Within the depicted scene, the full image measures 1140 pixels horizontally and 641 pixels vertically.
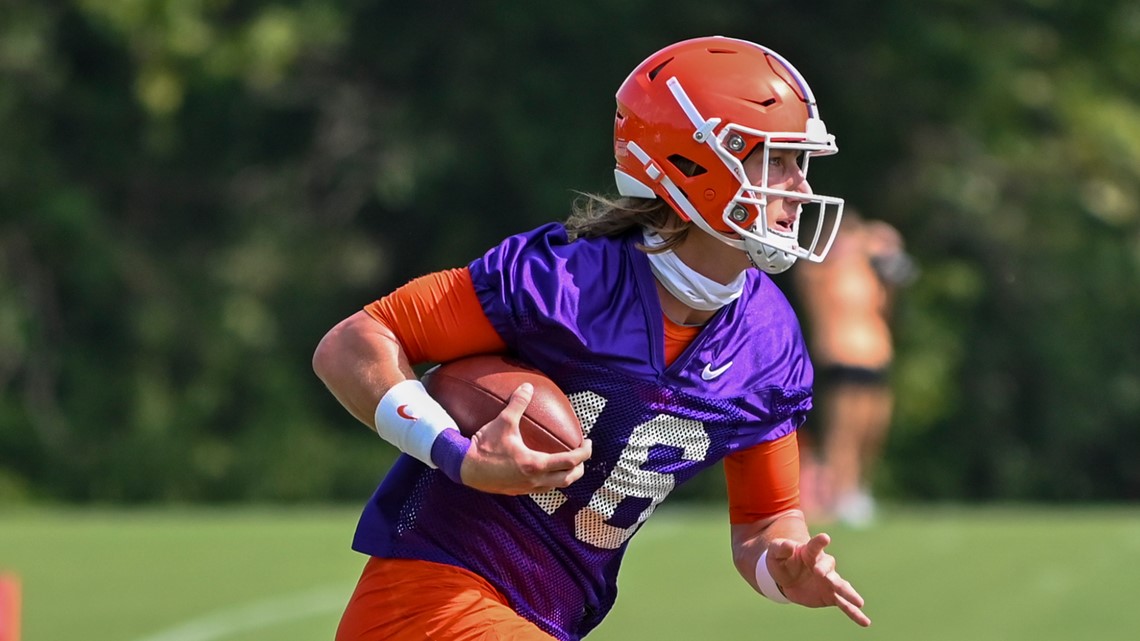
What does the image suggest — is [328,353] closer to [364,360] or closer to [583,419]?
[364,360]

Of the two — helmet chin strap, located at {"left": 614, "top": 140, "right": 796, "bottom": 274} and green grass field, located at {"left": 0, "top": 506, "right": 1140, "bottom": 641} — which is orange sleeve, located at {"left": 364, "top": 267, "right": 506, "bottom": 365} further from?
green grass field, located at {"left": 0, "top": 506, "right": 1140, "bottom": 641}

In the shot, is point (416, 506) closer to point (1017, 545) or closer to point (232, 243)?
point (1017, 545)

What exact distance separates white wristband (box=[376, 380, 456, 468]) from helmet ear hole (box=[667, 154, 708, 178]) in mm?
650

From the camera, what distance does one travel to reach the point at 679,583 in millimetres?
8508

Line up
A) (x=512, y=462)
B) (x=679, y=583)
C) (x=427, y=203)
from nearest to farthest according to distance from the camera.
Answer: (x=512, y=462) < (x=679, y=583) < (x=427, y=203)

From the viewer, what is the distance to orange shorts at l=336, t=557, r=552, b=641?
10.6ft

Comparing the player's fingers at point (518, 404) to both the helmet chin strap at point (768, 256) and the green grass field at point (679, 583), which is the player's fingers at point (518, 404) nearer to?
the helmet chin strap at point (768, 256)

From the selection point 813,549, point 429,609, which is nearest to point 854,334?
point 813,549

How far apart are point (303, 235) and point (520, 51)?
2.49 metres

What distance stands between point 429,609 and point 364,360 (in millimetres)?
478

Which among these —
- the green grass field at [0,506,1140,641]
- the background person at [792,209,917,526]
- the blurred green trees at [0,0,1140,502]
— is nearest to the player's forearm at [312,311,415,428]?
the green grass field at [0,506,1140,641]

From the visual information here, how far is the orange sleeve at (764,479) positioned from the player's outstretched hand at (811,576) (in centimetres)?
14

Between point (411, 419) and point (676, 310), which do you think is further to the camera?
point (676, 310)

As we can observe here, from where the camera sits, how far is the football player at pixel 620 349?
3.22 meters
